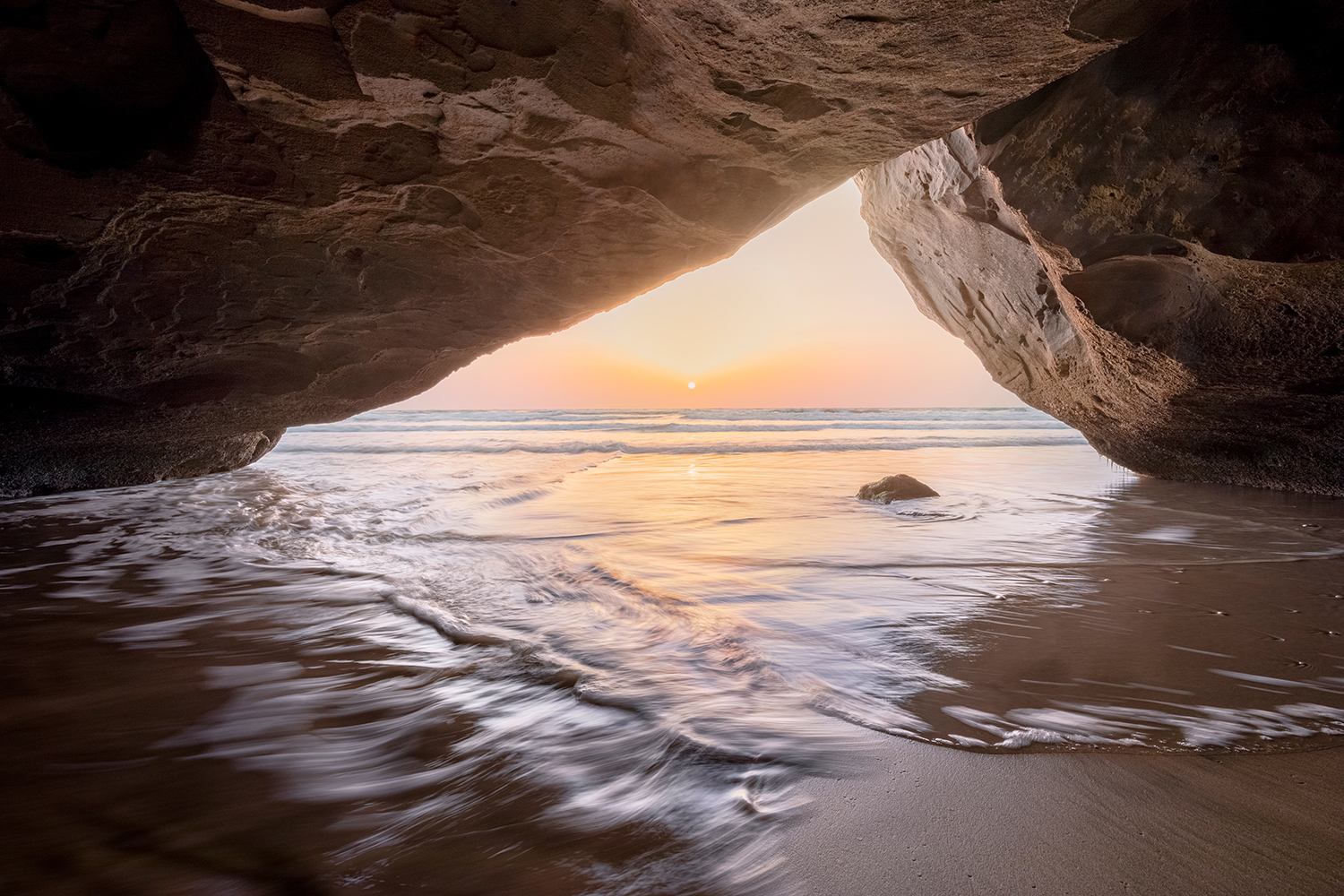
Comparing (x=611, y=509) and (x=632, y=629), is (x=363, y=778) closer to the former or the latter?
(x=632, y=629)

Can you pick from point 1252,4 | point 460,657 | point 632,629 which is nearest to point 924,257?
point 1252,4

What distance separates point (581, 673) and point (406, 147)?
228 cm

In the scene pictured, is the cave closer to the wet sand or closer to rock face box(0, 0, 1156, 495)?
rock face box(0, 0, 1156, 495)

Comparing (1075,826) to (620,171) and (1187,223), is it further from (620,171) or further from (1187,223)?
(620,171)

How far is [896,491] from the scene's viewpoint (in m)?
5.12

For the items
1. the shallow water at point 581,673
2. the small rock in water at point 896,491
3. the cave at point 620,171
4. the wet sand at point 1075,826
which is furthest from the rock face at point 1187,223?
the wet sand at point 1075,826

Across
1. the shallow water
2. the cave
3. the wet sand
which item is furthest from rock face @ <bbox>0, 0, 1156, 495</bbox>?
the wet sand

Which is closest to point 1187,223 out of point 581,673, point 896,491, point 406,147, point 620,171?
point 620,171

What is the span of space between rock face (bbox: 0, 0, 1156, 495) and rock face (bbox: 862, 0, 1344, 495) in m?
0.42

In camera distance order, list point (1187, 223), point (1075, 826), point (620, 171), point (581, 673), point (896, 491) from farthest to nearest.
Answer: point (896, 491) → point (620, 171) → point (1187, 223) → point (581, 673) → point (1075, 826)

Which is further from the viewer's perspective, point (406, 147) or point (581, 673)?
point (406, 147)

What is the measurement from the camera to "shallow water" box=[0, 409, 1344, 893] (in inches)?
47.3

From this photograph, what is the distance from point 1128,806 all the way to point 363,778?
1.51m

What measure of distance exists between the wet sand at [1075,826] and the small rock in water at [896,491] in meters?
3.77
